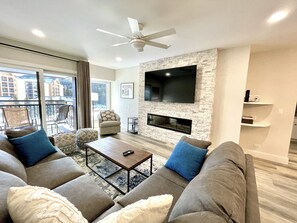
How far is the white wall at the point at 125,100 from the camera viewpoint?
5262 millimetres

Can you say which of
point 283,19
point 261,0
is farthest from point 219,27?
point 283,19

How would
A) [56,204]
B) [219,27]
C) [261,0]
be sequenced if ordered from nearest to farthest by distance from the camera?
1. [56,204]
2. [261,0]
3. [219,27]

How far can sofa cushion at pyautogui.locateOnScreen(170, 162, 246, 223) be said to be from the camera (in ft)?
2.25

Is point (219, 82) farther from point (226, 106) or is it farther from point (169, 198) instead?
point (169, 198)

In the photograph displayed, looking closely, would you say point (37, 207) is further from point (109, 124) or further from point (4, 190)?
point (109, 124)

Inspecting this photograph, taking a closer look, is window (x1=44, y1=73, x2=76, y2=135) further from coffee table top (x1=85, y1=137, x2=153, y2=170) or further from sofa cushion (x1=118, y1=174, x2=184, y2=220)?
sofa cushion (x1=118, y1=174, x2=184, y2=220)

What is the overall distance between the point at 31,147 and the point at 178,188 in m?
1.96

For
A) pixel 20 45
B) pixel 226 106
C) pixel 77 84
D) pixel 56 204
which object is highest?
pixel 20 45

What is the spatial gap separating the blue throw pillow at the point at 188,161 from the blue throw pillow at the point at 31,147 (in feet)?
5.74

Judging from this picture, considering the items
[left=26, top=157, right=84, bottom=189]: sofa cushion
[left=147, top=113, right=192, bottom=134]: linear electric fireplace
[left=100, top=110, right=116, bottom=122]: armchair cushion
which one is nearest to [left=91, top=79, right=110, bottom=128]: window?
[left=100, top=110, right=116, bottom=122]: armchair cushion

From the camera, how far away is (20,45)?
3.16m

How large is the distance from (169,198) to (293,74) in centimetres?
385

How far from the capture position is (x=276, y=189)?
215 centimetres

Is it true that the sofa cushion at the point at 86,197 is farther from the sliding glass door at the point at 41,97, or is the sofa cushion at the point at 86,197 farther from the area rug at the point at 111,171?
the sliding glass door at the point at 41,97
